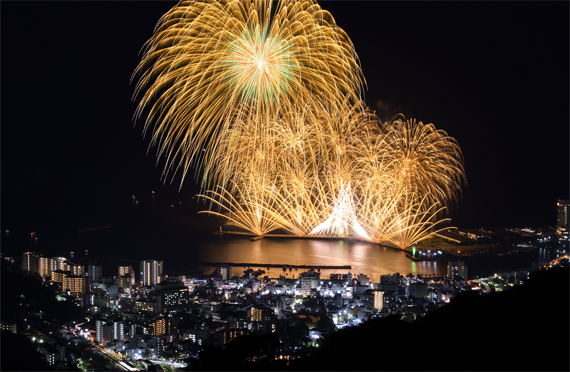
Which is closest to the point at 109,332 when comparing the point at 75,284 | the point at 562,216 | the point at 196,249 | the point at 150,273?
the point at 75,284

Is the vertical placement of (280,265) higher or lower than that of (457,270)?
higher

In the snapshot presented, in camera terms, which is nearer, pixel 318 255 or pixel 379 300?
pixel 379 300

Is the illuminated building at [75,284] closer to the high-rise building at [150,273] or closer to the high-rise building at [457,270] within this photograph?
the high-rise building at [150,273]

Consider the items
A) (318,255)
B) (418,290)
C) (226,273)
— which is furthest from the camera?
(318,255)

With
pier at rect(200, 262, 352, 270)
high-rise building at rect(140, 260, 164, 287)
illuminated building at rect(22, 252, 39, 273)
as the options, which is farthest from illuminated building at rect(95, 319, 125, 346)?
illuminated building at rect(22, 252, 39, 273)

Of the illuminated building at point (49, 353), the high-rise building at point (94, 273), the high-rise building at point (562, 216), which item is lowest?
the illuminated building at point (49, 353)

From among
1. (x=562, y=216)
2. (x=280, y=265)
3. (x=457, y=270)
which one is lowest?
(x=457, y=270)

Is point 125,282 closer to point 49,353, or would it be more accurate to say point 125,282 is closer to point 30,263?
point 30,263

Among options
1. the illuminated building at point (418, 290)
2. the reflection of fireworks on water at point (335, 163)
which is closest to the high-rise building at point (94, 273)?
the reflection of fireworks on water at point (335, 163)

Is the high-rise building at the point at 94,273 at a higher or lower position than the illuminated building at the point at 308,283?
higher
